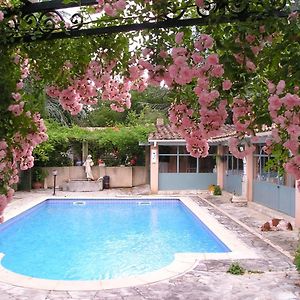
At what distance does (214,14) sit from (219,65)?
1.11ft

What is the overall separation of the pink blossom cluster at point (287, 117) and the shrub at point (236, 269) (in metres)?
4.99

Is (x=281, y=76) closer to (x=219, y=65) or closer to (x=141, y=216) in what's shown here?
(x=219, y=65)

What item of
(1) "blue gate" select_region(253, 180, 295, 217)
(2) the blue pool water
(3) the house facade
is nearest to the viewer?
(2) the blue pool water

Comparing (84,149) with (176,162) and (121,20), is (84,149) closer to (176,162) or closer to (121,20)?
(176,162)

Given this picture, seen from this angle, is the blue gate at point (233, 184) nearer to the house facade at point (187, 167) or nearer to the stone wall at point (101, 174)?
the house facade at point (187, 167)

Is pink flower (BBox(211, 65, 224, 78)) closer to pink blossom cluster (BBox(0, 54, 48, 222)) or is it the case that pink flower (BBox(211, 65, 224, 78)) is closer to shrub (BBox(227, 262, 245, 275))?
pink blossom cluster (BBox(0, 54, 48, 222))

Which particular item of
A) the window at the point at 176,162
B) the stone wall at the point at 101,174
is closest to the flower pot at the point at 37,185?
the stone wall at the point at 101,174

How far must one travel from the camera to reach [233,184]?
62.2 ft

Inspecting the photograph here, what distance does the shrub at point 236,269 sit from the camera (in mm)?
7057

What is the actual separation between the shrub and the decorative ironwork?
499cm

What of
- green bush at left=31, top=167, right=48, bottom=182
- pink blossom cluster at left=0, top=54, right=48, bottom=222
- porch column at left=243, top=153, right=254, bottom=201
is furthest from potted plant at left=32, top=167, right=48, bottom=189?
pink blossom cluster at left=0, top=54, right=48, bottom=222

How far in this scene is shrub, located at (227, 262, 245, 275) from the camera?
7057 mm

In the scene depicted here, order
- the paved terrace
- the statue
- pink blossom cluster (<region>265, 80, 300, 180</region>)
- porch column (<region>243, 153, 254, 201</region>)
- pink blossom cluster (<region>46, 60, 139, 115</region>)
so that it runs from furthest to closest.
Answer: the statue < porch column (<region>243, 153, 254, 201</region>) < the paved terrace < pink blossom cluster (<region>46, 60, 139, 115</region>) < pink blossom cluster (<region>265, 80, 300, 180</region>)

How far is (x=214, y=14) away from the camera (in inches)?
104
